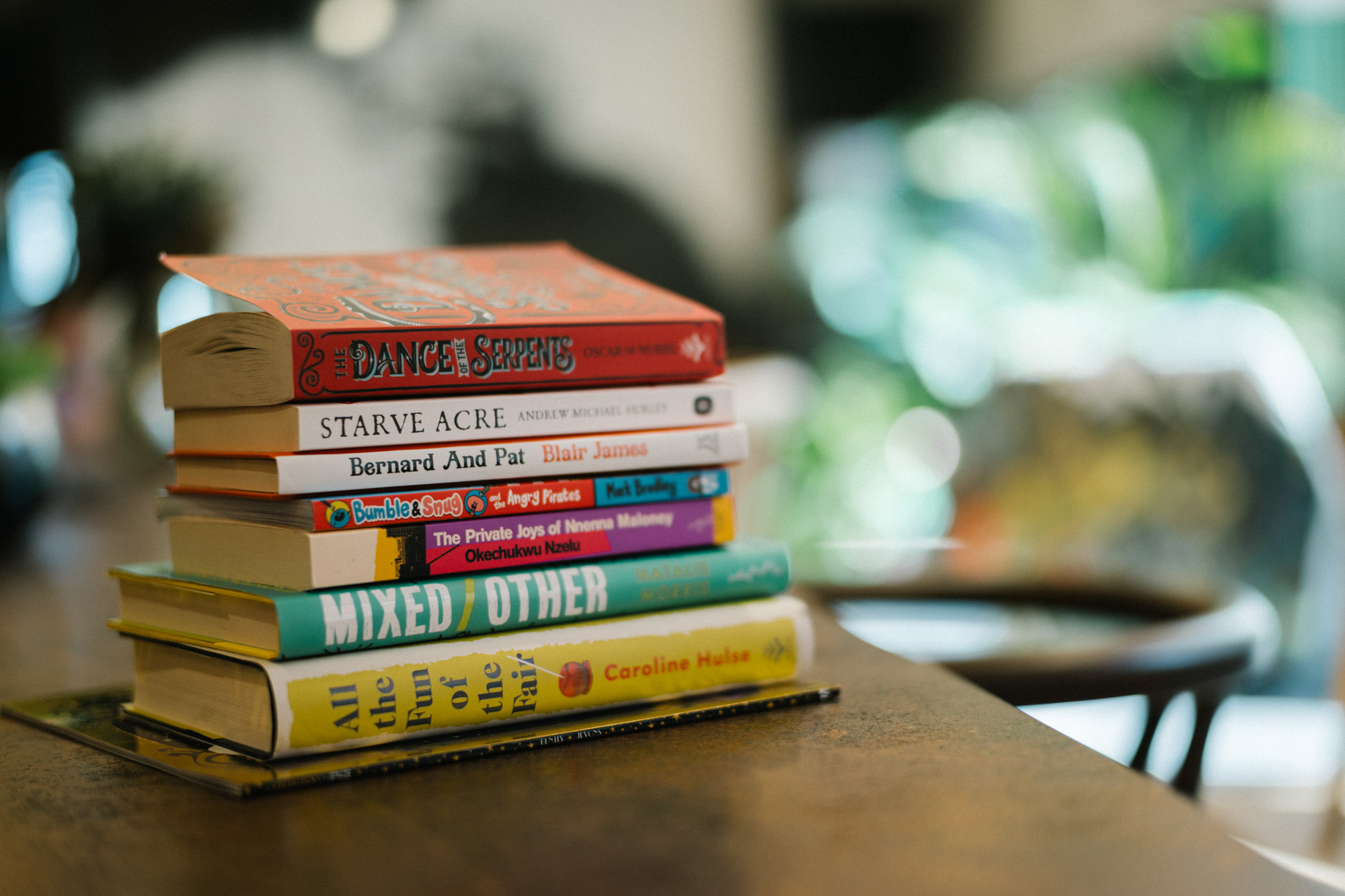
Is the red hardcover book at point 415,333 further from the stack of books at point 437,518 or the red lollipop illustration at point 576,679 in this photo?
the red lollipop illustration at point 576,679

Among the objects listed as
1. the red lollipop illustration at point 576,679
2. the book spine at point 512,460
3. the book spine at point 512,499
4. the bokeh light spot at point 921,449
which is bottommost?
the bokeh light spot at point 921,449

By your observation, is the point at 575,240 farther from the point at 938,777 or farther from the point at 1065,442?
the point at 938,777

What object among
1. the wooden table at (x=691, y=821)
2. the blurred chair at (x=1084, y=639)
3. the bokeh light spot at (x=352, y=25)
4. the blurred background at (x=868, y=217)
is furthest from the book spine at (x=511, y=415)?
the bokeh light spot at (x=352, y=25)

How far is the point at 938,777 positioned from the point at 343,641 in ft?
0.73

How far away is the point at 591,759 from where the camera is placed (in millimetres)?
442

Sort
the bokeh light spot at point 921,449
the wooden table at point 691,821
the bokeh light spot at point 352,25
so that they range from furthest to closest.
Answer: the bokeh light spot at point 921,449
the bokeh light spot at point 352,25
the wooden table at point 691,821

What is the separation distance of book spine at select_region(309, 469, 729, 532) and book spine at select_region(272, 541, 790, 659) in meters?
0.03

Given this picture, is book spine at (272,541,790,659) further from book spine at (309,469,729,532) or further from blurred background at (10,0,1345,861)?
blurred background at (10,0,1345,861)

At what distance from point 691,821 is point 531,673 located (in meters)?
0.13

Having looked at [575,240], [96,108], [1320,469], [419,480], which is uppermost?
[96,108]

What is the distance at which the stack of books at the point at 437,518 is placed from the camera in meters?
0.45

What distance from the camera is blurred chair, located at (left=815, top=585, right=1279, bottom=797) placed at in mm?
736

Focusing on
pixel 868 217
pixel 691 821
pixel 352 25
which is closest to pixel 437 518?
pixel 691 821

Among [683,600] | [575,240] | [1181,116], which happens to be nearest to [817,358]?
[575,240]
